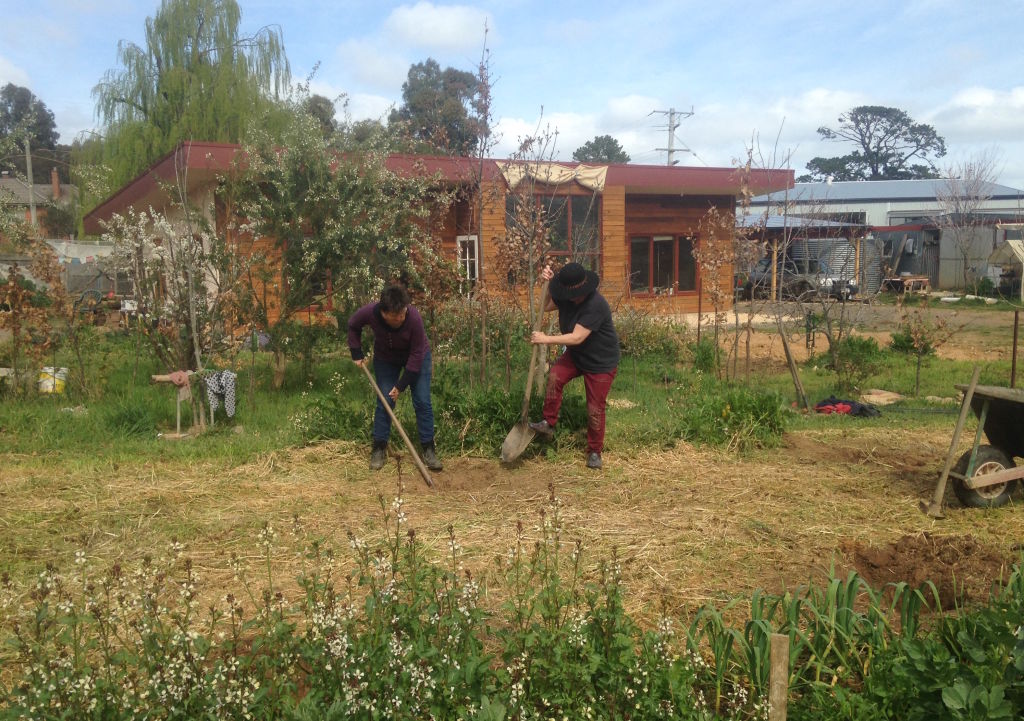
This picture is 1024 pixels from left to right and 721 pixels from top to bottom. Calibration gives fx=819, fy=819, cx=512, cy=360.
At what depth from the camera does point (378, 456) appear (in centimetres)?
653

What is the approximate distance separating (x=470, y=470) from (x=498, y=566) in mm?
2243

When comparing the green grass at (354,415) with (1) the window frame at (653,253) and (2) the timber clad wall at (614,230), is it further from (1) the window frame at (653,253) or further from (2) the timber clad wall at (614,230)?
(1) the window frame at (653,253)

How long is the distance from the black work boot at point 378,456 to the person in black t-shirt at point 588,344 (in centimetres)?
124

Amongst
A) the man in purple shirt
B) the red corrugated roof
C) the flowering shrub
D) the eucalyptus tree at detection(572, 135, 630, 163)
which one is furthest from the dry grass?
the eucalyptus tree at detection(572, 135, 630, 163)

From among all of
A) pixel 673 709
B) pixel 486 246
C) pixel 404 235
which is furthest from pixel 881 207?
pixel 673 709

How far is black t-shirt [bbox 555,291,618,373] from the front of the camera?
636 centimetres

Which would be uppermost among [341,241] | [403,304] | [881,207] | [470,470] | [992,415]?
[881,207]

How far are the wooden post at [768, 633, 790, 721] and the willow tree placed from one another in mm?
21864

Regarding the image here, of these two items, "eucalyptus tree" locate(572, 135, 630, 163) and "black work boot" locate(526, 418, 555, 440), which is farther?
"eucalyptus tree" locate(572, 135, 630, 163)

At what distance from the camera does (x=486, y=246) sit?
57.6ft

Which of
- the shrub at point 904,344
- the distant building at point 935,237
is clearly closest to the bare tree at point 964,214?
the distant building at point 935,237

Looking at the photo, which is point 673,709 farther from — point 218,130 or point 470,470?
point 218,130

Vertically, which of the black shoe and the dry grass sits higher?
the black shoe

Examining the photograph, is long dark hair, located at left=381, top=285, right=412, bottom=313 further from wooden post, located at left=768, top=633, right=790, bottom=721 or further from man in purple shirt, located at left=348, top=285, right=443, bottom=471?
wooden post, located at left=768, top=633, right=790, bottom=721
